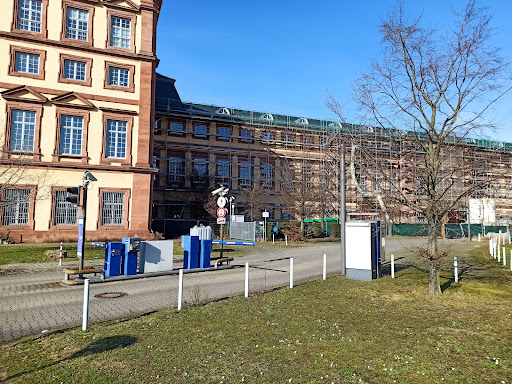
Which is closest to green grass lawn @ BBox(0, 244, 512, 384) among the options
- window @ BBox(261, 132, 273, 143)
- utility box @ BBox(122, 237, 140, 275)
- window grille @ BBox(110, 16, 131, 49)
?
utility box @ BBox(122, 237, 140, 275)

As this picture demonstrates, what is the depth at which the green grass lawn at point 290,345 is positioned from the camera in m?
4.63

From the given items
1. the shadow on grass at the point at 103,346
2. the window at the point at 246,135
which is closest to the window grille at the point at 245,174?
the window at the point at 246,135

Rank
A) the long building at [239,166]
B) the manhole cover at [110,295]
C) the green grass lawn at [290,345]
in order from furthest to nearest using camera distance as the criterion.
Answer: the long building at [239,166], the manhole cover at [110,295], the green grass lawn at [290,345]

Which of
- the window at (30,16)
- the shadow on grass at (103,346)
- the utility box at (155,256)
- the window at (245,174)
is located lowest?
the shadow on grass at (103,346)

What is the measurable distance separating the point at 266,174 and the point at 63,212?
27070mm

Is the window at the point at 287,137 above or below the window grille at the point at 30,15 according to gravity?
below

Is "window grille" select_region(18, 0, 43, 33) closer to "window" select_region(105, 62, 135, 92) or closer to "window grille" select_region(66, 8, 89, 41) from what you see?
"window grille" select_region(66, 8, 89, 41)

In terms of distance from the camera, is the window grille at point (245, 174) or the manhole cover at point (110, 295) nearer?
the manhole cover at point (110, 295)

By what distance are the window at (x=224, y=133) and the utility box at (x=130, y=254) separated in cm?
3464

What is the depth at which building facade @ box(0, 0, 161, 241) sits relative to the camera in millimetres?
24891

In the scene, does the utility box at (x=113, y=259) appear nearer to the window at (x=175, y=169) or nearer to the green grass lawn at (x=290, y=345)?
the green grass lawn at (x=290, y=345)

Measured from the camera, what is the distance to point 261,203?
45344mm

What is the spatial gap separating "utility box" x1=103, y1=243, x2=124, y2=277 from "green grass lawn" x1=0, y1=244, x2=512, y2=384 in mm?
5265

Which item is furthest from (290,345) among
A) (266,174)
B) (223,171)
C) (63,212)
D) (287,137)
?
(287,137)
